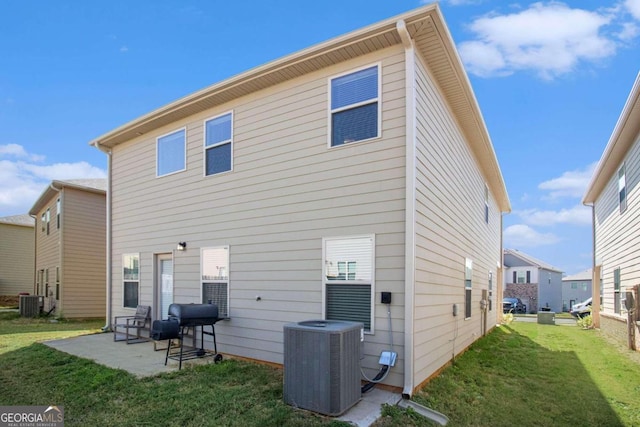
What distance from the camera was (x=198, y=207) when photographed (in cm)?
757

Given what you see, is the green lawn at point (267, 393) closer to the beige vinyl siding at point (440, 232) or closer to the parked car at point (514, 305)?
the beige vinyl siding at point (440, 232)

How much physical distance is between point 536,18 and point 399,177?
5.52m

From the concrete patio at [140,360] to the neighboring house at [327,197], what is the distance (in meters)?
0.46

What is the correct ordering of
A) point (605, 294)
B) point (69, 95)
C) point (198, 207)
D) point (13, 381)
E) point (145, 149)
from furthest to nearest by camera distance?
point (69, 95) → point (605, 294) → point (145, 149) → point (198, 207) → point (13, 381)

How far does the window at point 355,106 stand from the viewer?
5.43 meters

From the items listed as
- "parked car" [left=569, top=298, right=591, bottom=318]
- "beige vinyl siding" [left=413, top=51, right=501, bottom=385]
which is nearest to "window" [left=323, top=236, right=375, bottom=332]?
"beige vinyl siding" [left=413, top=51, right=501, bottom=385]

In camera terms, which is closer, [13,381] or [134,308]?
[13,381]

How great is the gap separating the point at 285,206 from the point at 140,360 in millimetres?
3458

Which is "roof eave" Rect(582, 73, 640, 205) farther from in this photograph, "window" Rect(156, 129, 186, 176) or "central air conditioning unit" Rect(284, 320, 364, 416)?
"window" Rect(156, 129, 186, 176)

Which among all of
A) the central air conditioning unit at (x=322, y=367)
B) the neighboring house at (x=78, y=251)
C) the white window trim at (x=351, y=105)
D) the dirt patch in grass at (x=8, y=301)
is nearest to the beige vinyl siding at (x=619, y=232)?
the white window trim at (x=351, y=105)

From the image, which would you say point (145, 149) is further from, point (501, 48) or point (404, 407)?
point (501, 48)

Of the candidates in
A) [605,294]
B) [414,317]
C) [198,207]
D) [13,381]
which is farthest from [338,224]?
[605,294]

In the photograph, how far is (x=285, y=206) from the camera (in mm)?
6156

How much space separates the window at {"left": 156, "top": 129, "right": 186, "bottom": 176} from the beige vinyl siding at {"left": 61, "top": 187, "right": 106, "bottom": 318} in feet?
24.0
